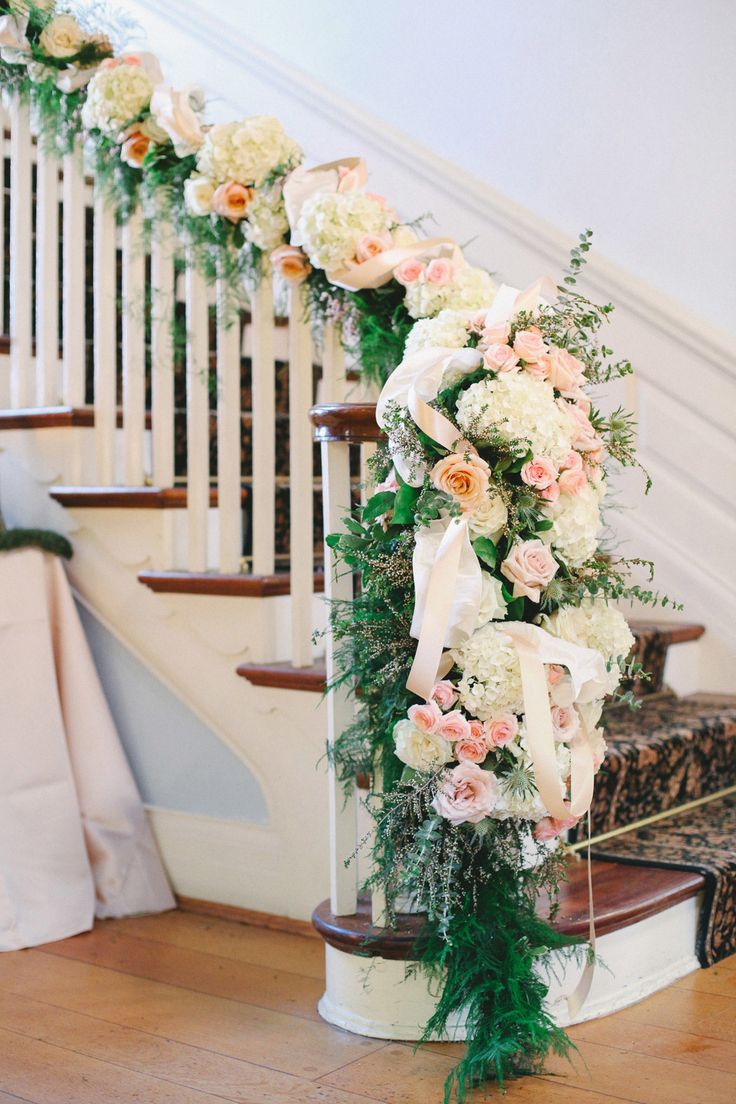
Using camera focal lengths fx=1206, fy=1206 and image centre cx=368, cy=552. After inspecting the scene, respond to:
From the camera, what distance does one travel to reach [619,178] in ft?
11.1

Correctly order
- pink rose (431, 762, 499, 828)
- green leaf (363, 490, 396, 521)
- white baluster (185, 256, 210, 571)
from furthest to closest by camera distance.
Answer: white baluster (185, 256, 210, 571)
green leaf (363, 490, 396, 521)
pink rose (431, 762, 499, 828)

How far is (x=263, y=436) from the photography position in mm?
2596

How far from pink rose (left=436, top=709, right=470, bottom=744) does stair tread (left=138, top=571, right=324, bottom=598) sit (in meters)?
0.90

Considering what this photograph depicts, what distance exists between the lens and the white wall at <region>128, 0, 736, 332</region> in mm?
3236

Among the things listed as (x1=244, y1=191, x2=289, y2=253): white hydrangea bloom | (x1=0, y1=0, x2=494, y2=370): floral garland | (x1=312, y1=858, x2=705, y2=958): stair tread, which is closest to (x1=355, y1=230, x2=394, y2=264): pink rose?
(x1=0, y1=0, x2=494, y2=370): floral garland

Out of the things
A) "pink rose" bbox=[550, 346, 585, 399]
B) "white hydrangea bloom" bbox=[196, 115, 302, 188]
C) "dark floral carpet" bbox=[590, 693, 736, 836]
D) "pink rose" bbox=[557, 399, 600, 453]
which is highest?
"white hydrangea bloom" bbox=[196, 115, 302, 188]

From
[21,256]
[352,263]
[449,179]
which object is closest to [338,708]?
[352,263]

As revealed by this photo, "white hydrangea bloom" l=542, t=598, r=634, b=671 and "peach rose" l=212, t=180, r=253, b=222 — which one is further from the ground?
"peach rose" l=212, t=180, r=253, b=222

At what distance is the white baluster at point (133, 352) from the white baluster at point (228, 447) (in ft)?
0.78

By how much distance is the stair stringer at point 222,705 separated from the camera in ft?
8.38

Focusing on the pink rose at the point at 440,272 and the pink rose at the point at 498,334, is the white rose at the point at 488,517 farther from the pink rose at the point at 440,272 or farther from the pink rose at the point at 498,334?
the pink rose at the point at 440,272

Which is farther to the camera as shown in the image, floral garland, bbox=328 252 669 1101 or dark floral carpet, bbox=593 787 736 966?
dark floral carpet, bbox=593 787 736 966

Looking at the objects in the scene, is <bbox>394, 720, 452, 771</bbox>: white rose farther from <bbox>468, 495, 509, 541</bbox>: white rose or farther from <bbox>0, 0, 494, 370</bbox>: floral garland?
<bbox>0, 0, 494, 370</bbox>: floral garland

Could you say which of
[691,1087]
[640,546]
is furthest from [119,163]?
[691,1087]
